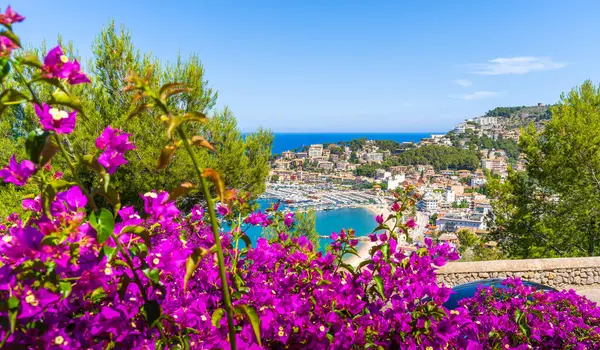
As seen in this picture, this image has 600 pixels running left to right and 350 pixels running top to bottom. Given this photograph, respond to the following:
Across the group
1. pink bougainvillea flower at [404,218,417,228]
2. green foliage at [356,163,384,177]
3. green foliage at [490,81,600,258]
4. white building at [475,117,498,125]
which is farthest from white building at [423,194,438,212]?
white building at [475,117,498,125]

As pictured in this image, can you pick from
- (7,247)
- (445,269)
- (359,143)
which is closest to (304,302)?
(7,247)

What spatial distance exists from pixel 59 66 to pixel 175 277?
92cm

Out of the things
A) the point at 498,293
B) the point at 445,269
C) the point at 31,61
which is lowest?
the point at 445,269

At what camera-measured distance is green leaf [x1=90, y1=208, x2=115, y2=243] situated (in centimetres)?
68

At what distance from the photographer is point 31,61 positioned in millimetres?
660

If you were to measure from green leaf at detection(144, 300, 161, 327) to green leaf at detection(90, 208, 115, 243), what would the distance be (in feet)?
0.75

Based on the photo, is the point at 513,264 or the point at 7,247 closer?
the point at 7,247

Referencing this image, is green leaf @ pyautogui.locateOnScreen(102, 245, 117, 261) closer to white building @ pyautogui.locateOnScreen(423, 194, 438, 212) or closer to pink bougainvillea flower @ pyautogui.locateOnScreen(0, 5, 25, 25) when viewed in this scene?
pink bougainvillea flower @ pyautogui.locateOnScreen(0, 5, 25, 25)

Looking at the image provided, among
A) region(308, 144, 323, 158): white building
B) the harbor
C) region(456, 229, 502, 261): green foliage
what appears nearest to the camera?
region(456, 229, 502, 261): green foliage

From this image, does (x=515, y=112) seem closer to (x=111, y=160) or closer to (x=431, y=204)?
(x=431, y=204)

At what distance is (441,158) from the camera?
6338cm

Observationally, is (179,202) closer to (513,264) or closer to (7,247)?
(513,264)

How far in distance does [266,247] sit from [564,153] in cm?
988

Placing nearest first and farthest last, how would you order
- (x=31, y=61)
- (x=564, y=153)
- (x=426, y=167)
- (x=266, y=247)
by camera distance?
(x=31, y=61)
(x=266, y=247)
(x=564, y=153)
(x=426, y=167)
